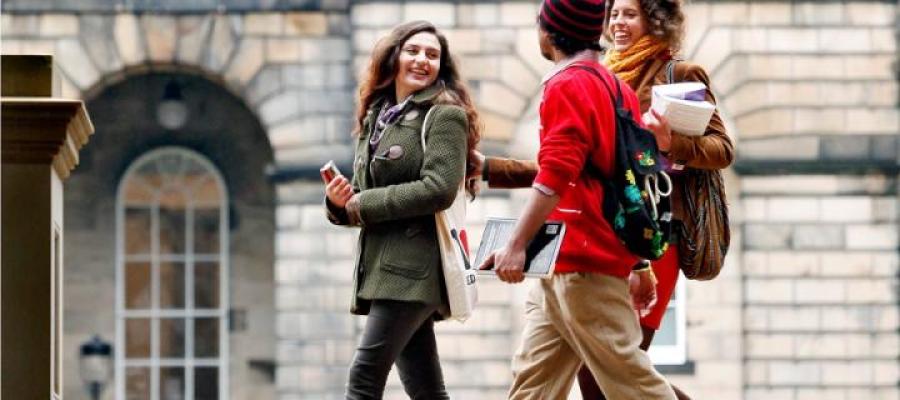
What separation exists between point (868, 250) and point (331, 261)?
3966 mm

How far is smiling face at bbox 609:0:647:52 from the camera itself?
316 inches

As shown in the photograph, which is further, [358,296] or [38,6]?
[38,6]

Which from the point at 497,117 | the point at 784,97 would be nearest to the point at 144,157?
the point at 497,117

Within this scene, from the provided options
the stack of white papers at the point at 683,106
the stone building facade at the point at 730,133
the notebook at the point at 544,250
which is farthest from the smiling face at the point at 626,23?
the stone building facade at the point at 730,133

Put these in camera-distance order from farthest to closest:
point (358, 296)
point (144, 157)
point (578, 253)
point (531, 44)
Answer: point (144, 157), point (531, 44), point (358, 296), point (578, 253)

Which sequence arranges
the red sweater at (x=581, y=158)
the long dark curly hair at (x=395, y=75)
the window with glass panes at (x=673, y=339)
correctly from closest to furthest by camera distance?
the red sweater at (x=581, y=158)
the long dark curly hair at (x=395, y=75)
the window with glass panes at (x=673, y=339)

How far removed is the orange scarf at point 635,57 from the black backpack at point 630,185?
49 cm

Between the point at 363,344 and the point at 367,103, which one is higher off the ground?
the point at 367,103

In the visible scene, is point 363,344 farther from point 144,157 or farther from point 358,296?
point 144,157

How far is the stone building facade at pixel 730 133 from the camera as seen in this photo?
21.2 metres

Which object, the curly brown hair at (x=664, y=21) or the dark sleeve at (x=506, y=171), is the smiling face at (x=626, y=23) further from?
the dark sleeve at (x=506, y=171)

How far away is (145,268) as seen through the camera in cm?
2302

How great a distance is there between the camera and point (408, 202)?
26.0 feet

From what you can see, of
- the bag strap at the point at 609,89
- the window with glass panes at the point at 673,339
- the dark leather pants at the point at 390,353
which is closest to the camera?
the bag strap at the point at 609,89
